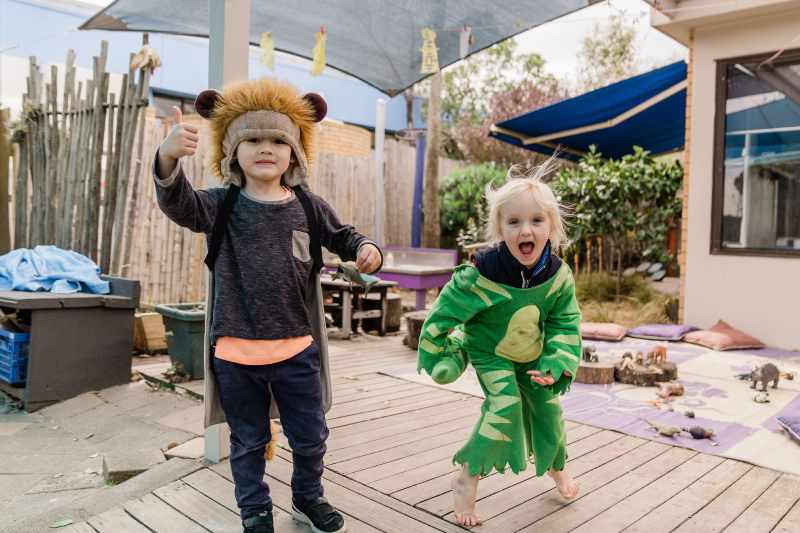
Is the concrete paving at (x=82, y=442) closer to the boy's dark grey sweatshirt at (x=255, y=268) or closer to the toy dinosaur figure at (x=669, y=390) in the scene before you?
the boy's dark grey sweatshirt at (x=255, y=268)

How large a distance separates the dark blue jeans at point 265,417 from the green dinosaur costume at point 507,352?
391 mm

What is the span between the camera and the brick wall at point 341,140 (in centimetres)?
1245

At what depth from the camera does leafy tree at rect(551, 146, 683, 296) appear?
23.8 feet

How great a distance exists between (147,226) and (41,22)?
5887 mm

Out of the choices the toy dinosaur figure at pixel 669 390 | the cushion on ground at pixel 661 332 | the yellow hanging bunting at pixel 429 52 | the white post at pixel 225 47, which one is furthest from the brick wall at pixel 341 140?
the white post at pixel 225 47

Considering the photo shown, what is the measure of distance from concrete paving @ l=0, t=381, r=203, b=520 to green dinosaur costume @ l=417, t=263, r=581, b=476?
4.15ft

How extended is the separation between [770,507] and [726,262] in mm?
4180

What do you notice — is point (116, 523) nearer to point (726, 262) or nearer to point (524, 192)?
point (524, 192)

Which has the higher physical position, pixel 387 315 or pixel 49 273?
pixel 49 273

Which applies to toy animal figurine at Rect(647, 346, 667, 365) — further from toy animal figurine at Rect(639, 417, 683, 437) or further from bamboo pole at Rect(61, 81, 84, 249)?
bamboo pole at Rect(61, 81, 84, 249)

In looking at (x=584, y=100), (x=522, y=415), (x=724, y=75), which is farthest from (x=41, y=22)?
(x=522, y=415)

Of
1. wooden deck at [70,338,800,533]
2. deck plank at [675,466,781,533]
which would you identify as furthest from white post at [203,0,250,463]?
deck plank at [675,466,781,533]

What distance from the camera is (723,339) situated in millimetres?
5395

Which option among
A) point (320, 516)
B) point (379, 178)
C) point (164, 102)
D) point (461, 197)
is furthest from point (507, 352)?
point (164, 102)
